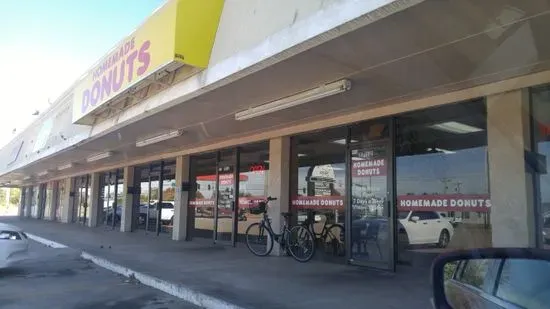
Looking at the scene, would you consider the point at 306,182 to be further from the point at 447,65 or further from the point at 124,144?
the point at 124,144

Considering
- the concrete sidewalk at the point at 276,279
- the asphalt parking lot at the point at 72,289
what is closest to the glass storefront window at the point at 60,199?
the concrete sidewalk at the point at 276,279

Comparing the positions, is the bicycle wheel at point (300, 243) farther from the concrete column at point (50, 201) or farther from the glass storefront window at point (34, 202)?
the glass storefront window at point (34, 202)

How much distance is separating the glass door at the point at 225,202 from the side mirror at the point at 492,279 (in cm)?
1127

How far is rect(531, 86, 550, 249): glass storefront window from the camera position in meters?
6.82

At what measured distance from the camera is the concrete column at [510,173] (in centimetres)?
678

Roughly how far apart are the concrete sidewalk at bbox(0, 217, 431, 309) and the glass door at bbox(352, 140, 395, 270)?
0.34 m

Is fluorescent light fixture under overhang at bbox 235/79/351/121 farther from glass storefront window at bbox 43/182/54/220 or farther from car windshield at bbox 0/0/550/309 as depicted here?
glass storefront window at bbox 43/182/54/220

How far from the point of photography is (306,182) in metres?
11.2

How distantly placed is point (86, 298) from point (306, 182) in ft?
18.0

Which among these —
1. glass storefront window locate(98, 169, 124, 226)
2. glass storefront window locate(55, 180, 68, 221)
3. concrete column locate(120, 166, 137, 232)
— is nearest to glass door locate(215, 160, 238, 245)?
concrete column locate(120, 166, 137, 232)

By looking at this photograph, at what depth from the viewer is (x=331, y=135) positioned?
1048 centimetres

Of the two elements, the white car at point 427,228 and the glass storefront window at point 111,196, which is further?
the glass storefront window at point 111,196

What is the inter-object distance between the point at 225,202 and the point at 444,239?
7.14 m

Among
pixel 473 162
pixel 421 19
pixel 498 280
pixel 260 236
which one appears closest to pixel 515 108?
pixel 473 162
